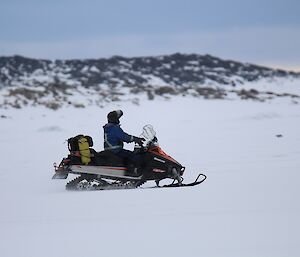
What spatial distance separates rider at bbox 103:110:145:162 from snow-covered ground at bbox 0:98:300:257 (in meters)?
1.19

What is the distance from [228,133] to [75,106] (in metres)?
14.9

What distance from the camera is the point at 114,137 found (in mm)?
10914

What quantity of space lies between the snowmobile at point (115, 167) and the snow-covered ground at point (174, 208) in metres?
0.62

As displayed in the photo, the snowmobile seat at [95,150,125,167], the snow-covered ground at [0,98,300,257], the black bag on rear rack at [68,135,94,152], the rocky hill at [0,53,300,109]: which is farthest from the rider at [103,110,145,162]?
the rocky hill at [0,53,300,109]

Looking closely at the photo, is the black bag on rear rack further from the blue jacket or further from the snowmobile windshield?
the snowmobile windshield

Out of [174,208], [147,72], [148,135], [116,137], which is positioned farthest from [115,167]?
[147,72]

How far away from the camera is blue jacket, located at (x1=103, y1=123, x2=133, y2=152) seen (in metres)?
10.8

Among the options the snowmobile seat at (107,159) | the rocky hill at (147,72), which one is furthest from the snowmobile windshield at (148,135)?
the rocky hill at (147,72)

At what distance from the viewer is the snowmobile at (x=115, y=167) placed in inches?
425

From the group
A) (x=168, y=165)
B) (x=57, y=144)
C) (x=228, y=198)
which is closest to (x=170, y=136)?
A: (x=57, y=144)

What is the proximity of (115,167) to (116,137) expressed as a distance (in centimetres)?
62

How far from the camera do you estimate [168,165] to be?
10.8 metres

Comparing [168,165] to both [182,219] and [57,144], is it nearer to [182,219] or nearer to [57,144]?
[182,219]

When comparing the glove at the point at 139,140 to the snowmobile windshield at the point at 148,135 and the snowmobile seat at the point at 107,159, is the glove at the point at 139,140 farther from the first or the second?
the snowmobile seat at the point at 107,159
